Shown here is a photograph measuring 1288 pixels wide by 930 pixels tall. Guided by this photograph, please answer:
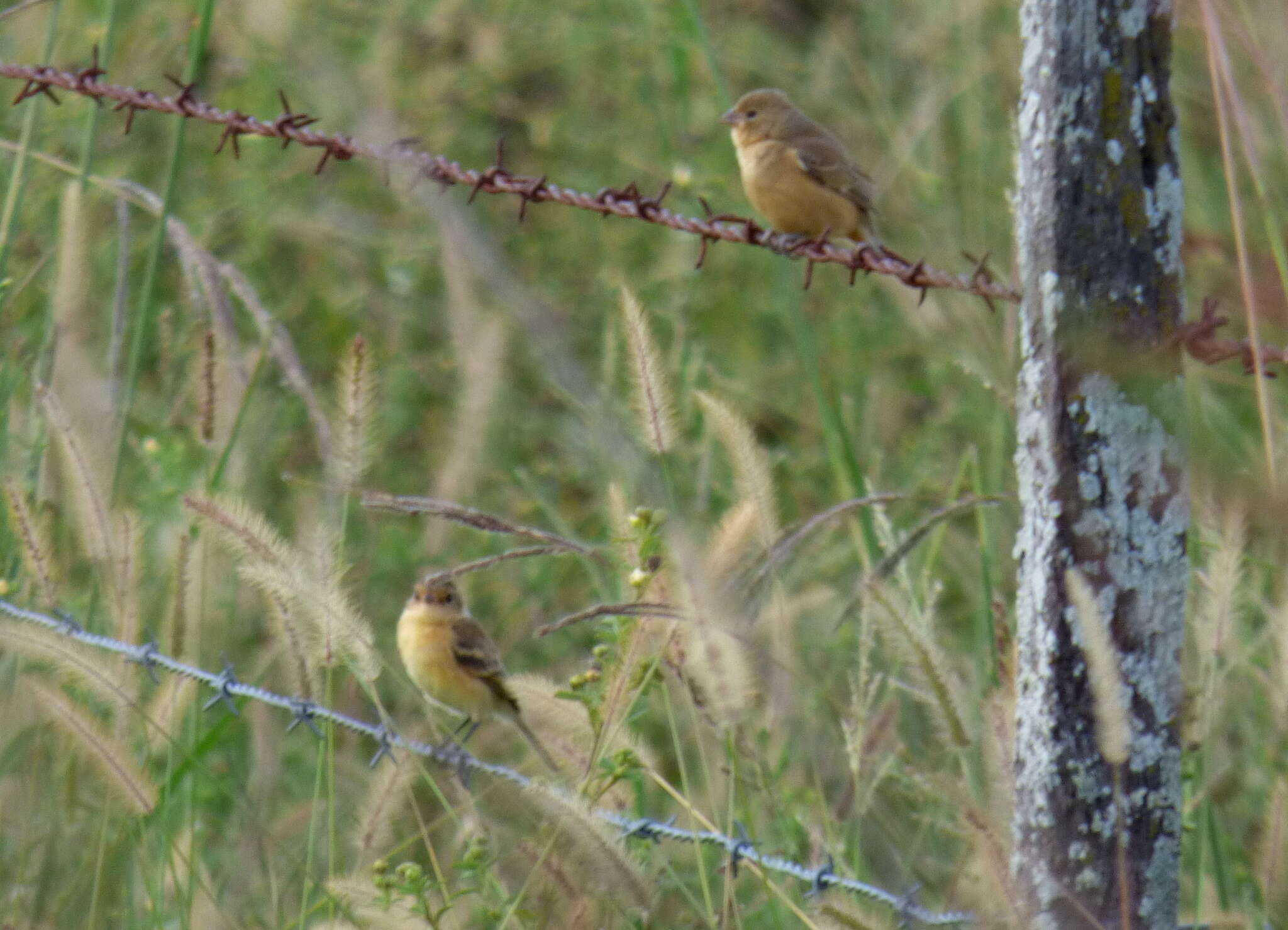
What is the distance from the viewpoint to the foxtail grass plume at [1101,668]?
1736 millimetres

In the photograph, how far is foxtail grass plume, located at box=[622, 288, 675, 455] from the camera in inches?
91.8

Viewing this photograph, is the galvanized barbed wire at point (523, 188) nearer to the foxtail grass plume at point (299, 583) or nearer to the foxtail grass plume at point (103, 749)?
the foxtail grass plume at point (299, 583)

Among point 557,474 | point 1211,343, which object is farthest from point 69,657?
point 557,474

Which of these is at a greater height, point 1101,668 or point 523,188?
point 523,188

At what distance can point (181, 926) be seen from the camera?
2477mm

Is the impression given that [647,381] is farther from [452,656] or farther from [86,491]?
[452,656]

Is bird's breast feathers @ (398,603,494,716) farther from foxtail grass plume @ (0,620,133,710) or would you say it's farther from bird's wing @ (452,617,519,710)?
foxtail grass plume @ (0,620,133,710)

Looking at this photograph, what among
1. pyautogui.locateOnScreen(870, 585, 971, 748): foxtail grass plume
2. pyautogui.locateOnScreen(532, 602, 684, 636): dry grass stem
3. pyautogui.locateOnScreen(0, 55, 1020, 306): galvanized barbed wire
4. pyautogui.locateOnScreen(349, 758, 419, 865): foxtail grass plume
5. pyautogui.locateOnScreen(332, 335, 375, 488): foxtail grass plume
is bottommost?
pyautogui.locateOnScreen(349, 758, 419, 865): foxtail grass plume

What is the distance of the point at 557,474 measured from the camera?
5676mm

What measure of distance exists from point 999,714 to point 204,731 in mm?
1869

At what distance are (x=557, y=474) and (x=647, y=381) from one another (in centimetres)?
332

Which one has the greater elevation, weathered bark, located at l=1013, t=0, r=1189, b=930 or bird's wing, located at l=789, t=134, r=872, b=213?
bird's wing, located at l=789, t=134, r=872, b=213

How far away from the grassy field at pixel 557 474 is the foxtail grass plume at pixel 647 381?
11mm

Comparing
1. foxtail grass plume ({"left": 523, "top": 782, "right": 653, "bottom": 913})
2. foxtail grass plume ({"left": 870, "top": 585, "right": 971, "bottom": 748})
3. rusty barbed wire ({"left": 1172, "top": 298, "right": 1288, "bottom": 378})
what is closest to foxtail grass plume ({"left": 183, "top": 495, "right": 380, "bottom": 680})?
foxtail grass plume ({"left": 523, "top": 782, "right": 653, "bottom": 913})
